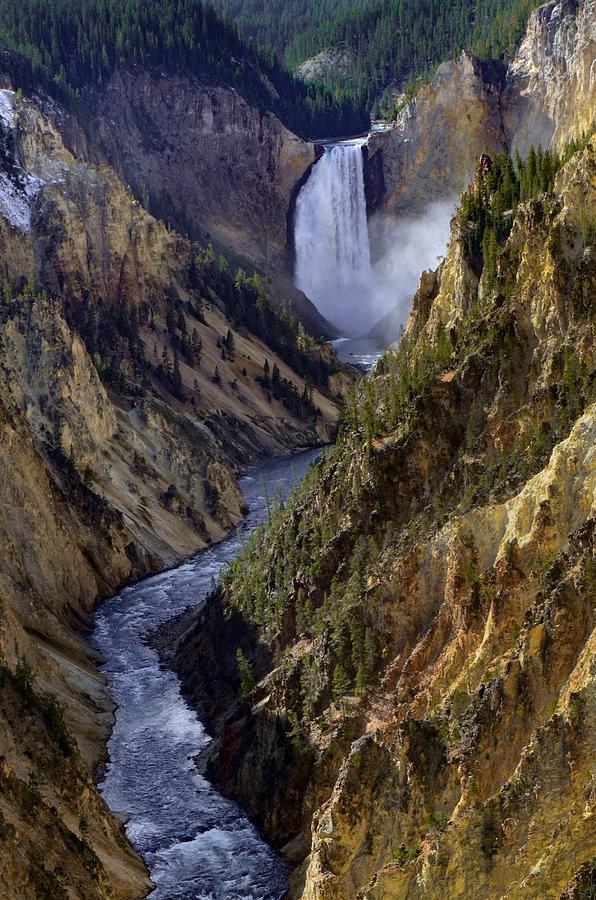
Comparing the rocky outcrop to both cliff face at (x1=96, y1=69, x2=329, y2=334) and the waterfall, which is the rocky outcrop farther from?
cliff face at (x1=96, y1=69, x2=329, y2=334)

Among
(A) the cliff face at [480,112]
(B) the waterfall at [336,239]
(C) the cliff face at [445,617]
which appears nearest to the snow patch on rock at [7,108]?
(A) the cliff face at [480,112]

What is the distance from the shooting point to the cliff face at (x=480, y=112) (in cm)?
15425

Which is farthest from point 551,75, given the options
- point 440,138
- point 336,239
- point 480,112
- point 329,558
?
point 329,558

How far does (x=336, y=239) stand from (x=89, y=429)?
320ft

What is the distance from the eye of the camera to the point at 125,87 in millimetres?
177375

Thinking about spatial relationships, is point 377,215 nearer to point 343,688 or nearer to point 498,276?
point 498,276

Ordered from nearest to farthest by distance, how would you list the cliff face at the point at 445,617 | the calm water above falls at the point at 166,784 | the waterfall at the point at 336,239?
the cliff face at the point at 445,617 → the calm water above falls at the point at 166,784 → the waterfall at the point at 336,239

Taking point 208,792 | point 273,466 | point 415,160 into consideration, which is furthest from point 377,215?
point 208,792

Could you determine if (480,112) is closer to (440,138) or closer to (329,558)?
(440,138)

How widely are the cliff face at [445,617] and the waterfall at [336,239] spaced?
111948 mm

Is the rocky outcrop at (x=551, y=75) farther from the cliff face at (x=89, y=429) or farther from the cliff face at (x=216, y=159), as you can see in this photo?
the cliff face at (x=89, y=429)

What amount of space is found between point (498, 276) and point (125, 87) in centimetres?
12958

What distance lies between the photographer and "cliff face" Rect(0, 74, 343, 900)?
149ft

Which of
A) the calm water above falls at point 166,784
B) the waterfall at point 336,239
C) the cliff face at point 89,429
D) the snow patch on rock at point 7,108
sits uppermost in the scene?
the snow patch on rock at point 7,108
